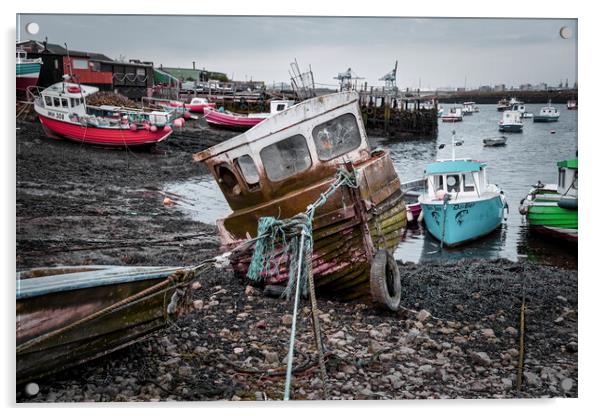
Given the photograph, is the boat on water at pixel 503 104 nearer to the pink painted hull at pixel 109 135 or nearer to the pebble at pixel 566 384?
the pebble at pixel 566 384

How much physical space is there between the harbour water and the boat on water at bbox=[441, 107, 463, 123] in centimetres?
9

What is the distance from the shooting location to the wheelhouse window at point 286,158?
512cm

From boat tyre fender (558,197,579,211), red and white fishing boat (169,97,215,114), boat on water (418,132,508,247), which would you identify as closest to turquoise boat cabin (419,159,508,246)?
boat on water (418,132,508,247)

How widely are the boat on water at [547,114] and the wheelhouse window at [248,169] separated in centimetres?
236

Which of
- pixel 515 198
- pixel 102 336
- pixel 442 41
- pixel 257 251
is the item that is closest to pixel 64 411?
pixel 102 336

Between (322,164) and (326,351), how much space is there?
171cm

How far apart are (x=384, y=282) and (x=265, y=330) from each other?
101 cm

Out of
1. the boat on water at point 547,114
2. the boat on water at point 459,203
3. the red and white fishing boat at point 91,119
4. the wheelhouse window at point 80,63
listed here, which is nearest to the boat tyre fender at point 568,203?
the boat on water at point 547,114

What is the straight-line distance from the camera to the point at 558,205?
228 inches

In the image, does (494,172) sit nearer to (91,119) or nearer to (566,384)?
(566,384)

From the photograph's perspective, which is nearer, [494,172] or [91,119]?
[91,119]

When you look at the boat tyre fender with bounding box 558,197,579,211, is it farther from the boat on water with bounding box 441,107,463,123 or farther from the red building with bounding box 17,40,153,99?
the red building with bounding box 17,40,153,99

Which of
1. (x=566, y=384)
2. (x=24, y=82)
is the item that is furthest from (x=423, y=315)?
(x=24, y=82)

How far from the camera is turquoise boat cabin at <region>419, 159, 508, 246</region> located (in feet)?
24.2
